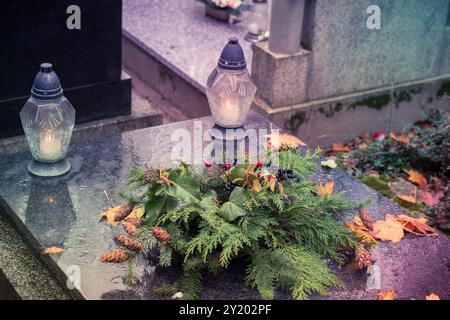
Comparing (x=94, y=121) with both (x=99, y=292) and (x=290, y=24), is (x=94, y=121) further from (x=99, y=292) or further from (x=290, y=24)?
(x=99, y=292)

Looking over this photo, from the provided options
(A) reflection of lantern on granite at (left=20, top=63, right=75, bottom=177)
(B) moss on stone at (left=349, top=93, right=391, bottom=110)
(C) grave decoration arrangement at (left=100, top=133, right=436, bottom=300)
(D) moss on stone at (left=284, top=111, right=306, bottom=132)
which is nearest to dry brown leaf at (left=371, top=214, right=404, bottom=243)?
(C) grave decoration arrangement at (left=100, top=133, right=436, bottom=300)

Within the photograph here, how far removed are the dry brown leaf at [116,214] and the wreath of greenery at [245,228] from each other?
0.47 feet

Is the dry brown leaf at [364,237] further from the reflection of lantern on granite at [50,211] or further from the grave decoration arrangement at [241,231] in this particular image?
the reflection of lantern on granite at [50,211]

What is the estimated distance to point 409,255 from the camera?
3.68 m

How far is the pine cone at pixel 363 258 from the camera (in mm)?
3490

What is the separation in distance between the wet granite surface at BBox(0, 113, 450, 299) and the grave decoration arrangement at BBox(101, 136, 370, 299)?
0.24ft

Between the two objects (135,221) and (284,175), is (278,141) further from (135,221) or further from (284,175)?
(135,221)

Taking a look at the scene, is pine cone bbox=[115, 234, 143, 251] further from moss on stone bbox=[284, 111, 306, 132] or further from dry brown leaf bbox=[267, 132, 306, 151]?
moss on stone bbox=[284, 111, 306, 132]

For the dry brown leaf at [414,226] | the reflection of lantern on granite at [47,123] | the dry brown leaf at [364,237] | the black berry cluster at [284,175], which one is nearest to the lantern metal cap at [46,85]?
the reflection of lantern on granite at [47,123]

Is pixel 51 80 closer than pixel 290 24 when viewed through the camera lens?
Yes

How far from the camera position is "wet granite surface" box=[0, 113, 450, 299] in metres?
3.38

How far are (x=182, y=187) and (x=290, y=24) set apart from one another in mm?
2479

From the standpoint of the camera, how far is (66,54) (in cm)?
520

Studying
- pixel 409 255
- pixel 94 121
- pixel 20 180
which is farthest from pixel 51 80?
pixel 409 255
